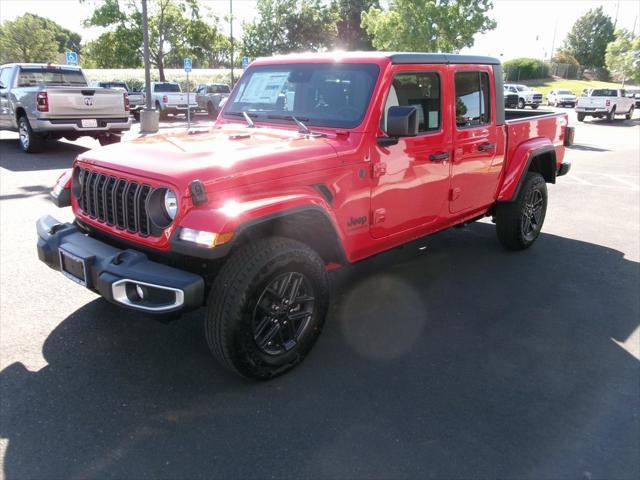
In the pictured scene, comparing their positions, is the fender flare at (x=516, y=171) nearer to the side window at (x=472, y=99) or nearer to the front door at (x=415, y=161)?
the side window at (x=472, y=99)

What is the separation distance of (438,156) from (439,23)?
949 inches

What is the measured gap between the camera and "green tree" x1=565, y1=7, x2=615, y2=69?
84.1 m

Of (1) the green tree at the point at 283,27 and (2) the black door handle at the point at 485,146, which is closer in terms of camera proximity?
(2) the black door handle at the point at 485,146

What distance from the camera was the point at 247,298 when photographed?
289 centimetres

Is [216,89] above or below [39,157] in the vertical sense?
above

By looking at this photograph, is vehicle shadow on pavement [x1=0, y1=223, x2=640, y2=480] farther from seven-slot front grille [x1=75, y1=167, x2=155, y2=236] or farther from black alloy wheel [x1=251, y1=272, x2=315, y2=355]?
seven-slot front grille [x1=75, y1=167, x2=155, y2=236]

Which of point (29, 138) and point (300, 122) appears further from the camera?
point (29, 138)

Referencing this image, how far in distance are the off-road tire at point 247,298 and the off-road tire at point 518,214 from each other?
9.75 ft

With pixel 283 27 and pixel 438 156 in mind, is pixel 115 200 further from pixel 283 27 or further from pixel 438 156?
pixel 283 27


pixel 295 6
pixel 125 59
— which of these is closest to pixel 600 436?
pixel 125 59

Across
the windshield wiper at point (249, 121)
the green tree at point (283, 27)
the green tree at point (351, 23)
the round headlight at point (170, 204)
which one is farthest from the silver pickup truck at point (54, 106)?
the green tree at point (351, 23)

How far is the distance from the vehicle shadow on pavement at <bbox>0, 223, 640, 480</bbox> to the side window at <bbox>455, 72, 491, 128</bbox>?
1522mm

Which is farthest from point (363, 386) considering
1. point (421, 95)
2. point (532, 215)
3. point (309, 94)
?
point (532, 215)

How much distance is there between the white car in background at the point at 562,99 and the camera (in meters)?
38.6
